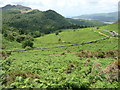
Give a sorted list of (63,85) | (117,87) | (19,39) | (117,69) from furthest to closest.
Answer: (19,39) → (117,69) → (117,87) → (63,85)

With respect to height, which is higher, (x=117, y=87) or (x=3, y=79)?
(x=3, y=79)

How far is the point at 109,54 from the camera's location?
97.0 feet

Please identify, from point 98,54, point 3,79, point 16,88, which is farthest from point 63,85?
point 98,54

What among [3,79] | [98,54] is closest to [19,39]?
[98,54]

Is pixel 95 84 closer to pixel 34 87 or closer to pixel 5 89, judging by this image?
pixel 34 87

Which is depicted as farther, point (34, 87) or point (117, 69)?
point (117, 69)

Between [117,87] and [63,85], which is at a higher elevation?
[63,85]

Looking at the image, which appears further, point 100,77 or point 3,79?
point 100,77

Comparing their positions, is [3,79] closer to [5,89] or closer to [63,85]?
[5,89]

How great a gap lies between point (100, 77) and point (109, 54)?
55.8 feet

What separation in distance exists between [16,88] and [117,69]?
475 inches

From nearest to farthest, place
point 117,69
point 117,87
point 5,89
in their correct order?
point 5,89 < point 117,87 < point 117,69

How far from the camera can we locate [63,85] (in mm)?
11195

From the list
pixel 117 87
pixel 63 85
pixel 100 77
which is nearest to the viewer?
pixel 63 85
